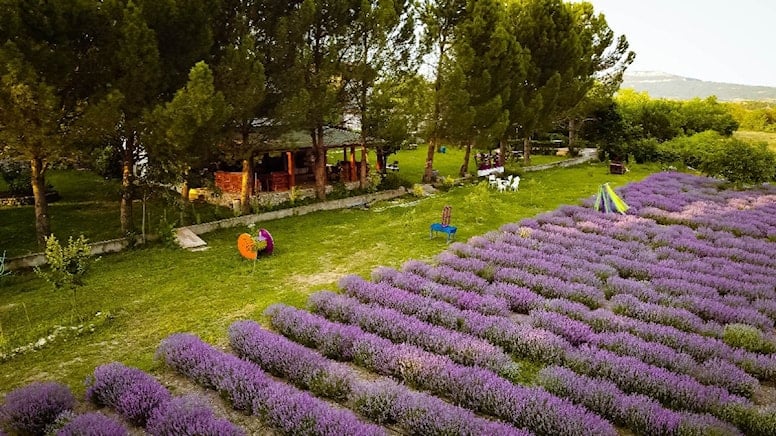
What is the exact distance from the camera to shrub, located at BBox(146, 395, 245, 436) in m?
6.02

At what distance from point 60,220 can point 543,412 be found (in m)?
20.0

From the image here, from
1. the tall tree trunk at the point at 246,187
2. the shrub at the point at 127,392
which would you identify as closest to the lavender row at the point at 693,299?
the shrub at the point at 127,392

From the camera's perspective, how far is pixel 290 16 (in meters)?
20.6

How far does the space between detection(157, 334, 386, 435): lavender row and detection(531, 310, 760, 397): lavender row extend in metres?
4.79

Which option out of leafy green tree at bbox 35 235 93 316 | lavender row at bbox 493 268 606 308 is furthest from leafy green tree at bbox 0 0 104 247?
lavender row at bbox 493 268 606 308

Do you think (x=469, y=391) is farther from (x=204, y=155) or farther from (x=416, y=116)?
(x=416, y=116)

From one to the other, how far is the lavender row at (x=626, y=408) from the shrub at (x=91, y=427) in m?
5.89

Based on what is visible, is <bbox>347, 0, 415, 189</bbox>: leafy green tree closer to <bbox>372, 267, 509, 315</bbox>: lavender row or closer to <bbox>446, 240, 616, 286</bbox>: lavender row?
<bbox>446, 240, 616, 286</bbox>: lavender row

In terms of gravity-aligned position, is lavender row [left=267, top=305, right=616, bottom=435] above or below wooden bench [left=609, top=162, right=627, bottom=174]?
below

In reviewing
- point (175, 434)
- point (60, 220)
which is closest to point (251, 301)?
point (175, 434)

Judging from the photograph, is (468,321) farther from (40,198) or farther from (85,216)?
(85,216)

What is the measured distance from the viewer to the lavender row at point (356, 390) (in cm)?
633

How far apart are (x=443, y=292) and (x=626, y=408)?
5.14 m

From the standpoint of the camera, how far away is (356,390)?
7375 millimetres
